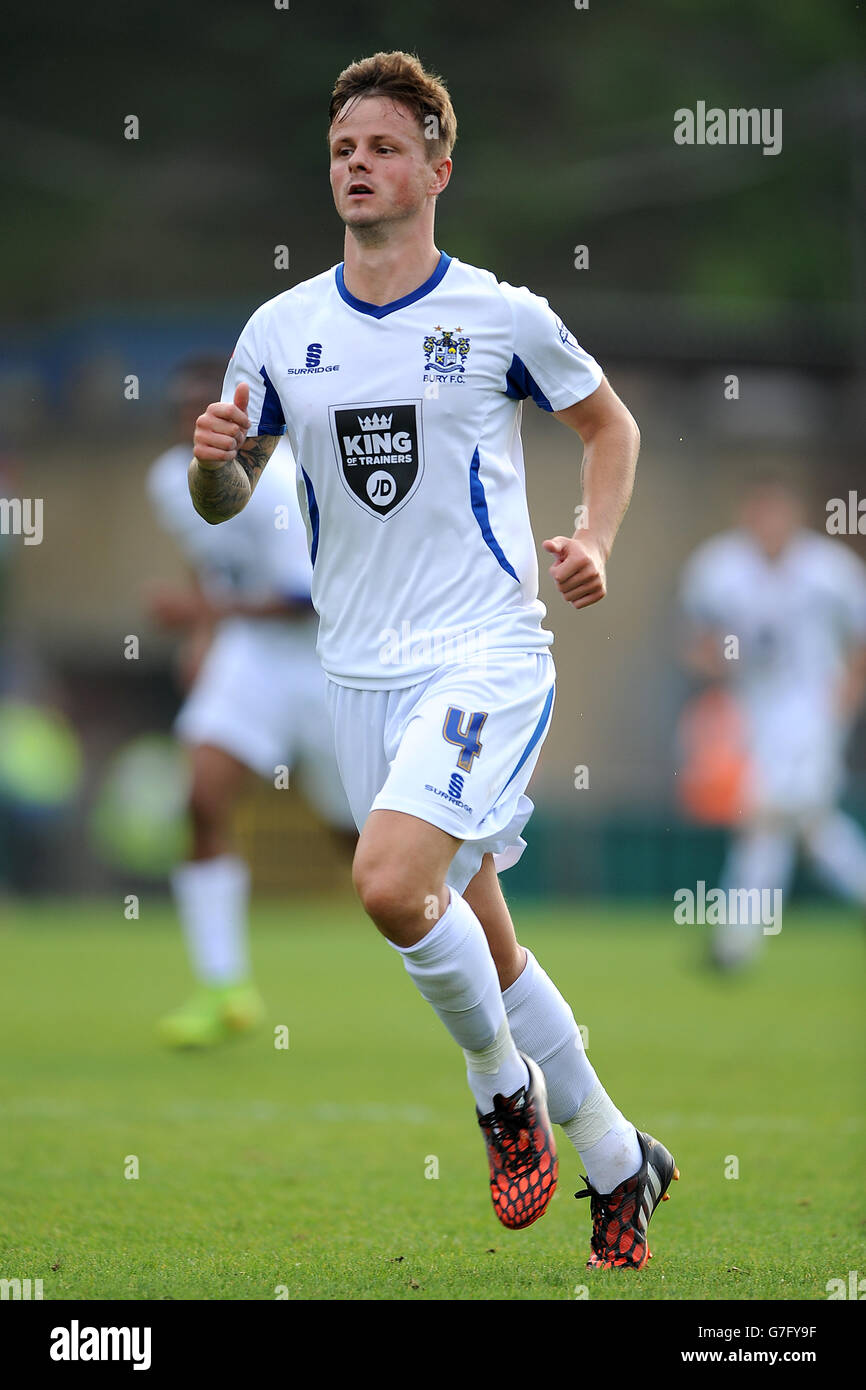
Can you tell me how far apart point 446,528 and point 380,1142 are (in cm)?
239

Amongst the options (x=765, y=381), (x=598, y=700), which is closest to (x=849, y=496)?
(x=765, y=381)

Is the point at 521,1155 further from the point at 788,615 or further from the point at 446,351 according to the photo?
the point at 788,615

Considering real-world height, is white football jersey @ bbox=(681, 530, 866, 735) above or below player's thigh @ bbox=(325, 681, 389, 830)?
above

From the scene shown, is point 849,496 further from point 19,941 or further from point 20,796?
point 19,941

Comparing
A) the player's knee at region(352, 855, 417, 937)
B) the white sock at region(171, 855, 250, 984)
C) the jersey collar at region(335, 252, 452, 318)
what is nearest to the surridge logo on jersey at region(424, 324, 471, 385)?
the jersey collar at region(335, 252, 452, 318)

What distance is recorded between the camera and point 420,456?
4125mm

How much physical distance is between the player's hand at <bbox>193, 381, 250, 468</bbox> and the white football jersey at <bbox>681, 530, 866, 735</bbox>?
804 centimetres

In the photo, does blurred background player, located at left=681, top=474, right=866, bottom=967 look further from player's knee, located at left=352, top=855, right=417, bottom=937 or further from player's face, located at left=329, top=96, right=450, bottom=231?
player's knee, located at left=352, top=855, right=417, bottom=937

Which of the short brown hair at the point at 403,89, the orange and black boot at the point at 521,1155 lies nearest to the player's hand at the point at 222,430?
the short brown hair at the point at 403,89

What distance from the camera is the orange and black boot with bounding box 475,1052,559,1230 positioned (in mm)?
4012

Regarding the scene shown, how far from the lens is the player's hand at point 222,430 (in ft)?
13.2

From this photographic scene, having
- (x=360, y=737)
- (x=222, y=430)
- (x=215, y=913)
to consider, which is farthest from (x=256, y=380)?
(x=215, y=913)

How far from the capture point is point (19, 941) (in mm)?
13547
